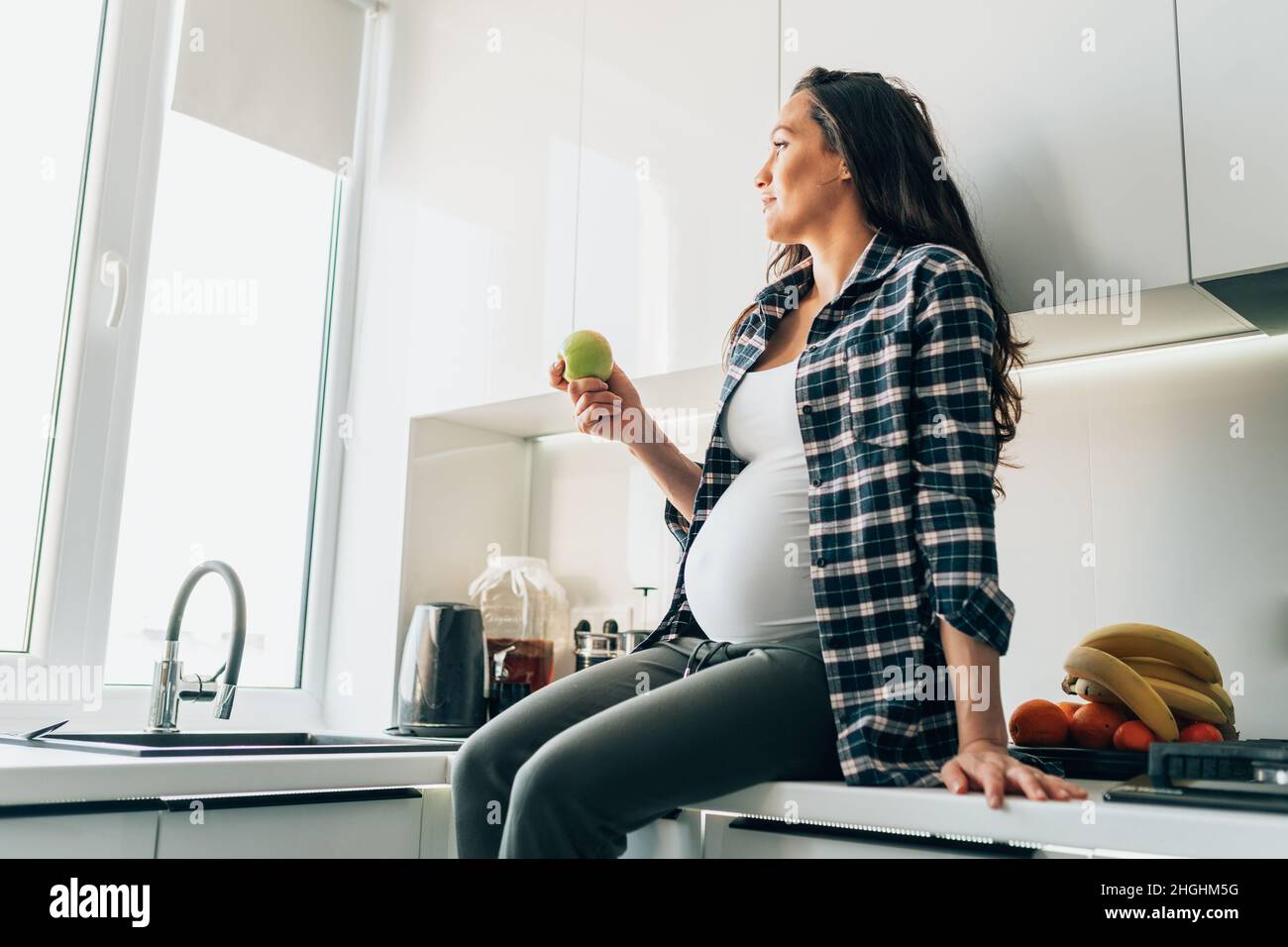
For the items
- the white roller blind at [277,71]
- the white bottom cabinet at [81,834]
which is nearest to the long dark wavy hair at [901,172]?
the white bottom cabinet at [81,834]

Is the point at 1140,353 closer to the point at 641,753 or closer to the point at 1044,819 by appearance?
the point at 1044,819

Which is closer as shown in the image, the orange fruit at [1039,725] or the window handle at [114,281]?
the orange fruit at [1039,725]

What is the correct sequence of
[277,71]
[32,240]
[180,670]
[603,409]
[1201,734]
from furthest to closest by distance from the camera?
[277,71]
[32,240]
[180,670]
[603,409]
[1201,734]

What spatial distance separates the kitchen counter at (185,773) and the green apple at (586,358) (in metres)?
0.55

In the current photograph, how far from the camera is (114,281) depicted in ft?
5.97

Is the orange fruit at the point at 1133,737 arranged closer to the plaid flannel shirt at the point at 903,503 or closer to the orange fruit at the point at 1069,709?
the orange fruit at the point at 1069,709

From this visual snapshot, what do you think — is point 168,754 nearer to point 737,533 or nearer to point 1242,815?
point 737,533

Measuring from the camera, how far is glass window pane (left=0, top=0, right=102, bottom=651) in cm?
172

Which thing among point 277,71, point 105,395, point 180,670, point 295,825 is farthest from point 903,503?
point 277,71

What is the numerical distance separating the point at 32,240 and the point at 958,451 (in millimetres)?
1539

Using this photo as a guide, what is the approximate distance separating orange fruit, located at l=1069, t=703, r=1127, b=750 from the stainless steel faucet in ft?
3.81

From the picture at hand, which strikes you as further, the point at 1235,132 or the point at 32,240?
the point at 32,240

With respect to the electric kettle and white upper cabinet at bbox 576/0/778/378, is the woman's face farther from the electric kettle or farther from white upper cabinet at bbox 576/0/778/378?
the electric kettle

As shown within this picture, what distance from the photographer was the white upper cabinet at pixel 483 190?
73.9 inches
